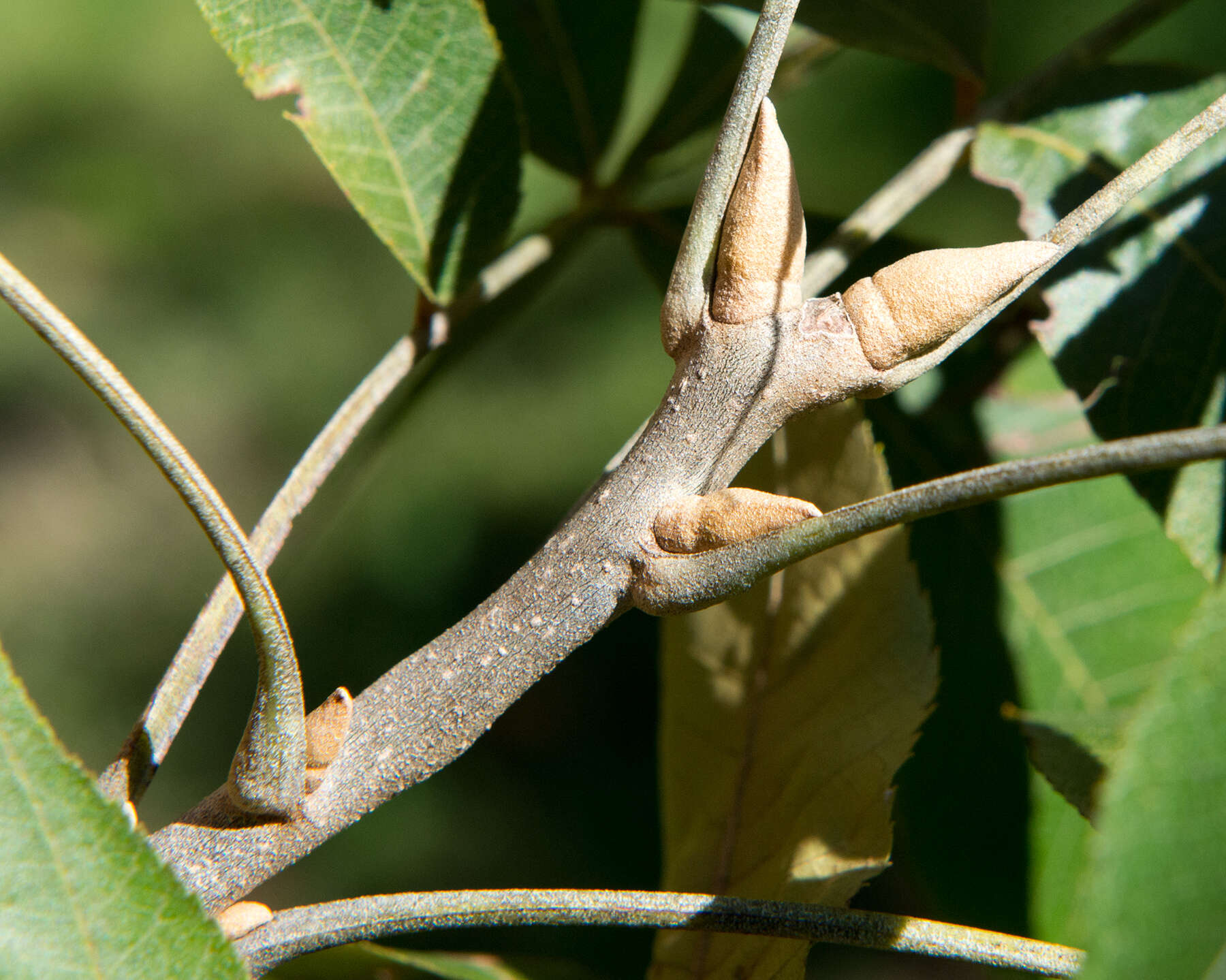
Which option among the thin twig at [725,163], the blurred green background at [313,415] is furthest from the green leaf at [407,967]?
the blurred green background at [313,415]

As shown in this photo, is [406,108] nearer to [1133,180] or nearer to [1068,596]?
[1133,180]

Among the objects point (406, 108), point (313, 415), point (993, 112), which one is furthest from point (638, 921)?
point (313, 415)

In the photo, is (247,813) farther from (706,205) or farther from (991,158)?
(991,158)

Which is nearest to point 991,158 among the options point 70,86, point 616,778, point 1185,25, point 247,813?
point 247,813

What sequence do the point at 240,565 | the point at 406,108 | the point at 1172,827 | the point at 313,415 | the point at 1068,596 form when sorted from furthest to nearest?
the point at 313,415, the point at 1068,596, the point at 406,108, the point at 240,565, the point at 1172,827

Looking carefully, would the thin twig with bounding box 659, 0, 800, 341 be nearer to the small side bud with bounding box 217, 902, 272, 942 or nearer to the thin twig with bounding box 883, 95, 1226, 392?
the thin twig with bounding box 883, 95, 1226, 392

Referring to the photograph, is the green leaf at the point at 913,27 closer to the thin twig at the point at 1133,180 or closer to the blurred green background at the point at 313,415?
the thin twig at the point at 1133,180
